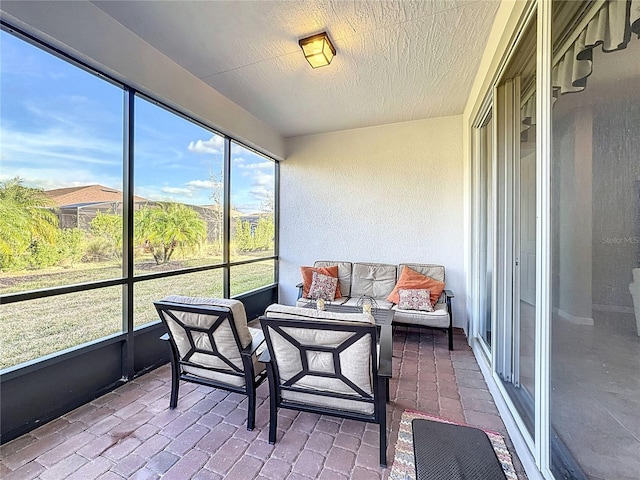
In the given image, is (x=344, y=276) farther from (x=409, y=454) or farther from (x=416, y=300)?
(x=409, y=454)

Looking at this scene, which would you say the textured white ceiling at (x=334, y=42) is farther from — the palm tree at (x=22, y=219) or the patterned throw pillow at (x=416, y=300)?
the patterned throw pillow at (x=416, y=300)

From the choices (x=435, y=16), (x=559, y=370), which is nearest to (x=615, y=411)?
(x=559, y=370)

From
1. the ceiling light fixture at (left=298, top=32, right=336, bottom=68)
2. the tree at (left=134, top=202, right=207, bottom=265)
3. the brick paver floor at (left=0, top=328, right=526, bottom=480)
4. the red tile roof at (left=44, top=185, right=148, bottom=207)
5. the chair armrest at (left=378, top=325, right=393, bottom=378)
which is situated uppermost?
the ceiling light fixture at (left=298, top=32, right=336, bottom=68)

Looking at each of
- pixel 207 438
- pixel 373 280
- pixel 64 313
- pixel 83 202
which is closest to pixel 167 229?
pixel 83 202

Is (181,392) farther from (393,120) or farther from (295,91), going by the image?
(393,120)

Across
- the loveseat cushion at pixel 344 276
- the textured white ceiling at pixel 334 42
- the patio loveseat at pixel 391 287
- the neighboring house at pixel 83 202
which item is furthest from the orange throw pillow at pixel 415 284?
the neighboring house at pixel 83 202

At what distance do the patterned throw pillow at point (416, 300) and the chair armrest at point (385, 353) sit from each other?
107cm

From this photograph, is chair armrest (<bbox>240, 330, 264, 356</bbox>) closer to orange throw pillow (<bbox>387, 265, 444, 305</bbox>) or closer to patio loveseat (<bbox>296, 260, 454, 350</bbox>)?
patio loveseat (<bbox>296, 260, 454, 350</bbox>)

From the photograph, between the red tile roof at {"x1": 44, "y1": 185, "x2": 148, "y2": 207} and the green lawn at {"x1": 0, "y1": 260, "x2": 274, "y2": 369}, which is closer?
the green lawn at {"x1": 0, "y1": 260, "x2": 274, "y2": 369}

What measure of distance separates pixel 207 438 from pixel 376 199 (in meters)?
3.58

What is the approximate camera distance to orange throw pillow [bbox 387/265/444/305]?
3.49m

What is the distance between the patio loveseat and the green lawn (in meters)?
1.81

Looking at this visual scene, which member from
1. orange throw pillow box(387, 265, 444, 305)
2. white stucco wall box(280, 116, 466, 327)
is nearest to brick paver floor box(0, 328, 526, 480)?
orange throw pillow box(387, 265, 444, 305)

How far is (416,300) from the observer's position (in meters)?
3.37
